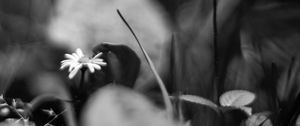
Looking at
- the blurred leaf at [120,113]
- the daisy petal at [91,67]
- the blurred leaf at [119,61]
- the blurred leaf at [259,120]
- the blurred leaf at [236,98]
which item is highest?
the blurred leaf at [120,113]

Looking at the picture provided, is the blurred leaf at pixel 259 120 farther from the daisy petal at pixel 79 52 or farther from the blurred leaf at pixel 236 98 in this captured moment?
the daisy petal at pixel 79 52

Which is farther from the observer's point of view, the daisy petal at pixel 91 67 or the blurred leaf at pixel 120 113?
the daisy petal at pixel 91 67

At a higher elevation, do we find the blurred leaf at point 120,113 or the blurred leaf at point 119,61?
the blurred leaf at point 120,113

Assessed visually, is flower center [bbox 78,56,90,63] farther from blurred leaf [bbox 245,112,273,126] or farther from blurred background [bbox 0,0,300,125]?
blurred leaf [bbox 245,112,273,126]

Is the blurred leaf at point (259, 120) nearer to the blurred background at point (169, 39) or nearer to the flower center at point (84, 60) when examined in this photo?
the blurred background at point (169, 39)

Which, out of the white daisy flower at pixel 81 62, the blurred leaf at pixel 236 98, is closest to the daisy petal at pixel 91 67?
the white daisy flower at pixel 81 62

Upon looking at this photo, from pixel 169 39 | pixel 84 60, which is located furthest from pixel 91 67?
pixel 169 39

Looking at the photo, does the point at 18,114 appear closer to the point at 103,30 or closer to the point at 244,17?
the point at 103,30

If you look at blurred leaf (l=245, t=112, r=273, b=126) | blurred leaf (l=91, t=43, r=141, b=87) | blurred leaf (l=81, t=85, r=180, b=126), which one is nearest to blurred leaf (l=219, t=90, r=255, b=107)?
blurred leaf (l=245, t=112, r=273, b=126)
